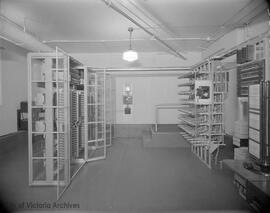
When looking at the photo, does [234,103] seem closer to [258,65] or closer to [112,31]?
[258,65]

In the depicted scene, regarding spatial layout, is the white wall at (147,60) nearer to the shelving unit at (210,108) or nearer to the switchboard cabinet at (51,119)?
the shelving unit at (210,108)

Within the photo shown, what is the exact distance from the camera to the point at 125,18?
3.94m

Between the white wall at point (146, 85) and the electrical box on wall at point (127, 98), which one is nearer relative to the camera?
the white wall at point (146, 85)

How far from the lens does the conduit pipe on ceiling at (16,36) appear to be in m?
3.23

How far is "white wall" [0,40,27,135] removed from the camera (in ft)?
17.0

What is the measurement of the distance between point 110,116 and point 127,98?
97cm

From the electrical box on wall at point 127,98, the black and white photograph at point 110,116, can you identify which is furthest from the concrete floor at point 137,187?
the electrical box on wall at point 127,98

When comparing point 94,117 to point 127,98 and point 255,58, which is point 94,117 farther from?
point 255,58

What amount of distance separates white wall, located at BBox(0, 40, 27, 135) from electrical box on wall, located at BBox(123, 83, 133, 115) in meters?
3.39

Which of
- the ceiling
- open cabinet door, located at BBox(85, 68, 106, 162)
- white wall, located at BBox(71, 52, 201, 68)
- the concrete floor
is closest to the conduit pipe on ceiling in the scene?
the ceiling

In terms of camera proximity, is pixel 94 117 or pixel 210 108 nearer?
pixel 210 108

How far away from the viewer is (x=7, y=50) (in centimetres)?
529

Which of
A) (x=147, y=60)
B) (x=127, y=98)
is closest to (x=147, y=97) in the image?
(x=127, y=98)

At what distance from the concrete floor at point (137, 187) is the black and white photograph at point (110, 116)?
2 cm
